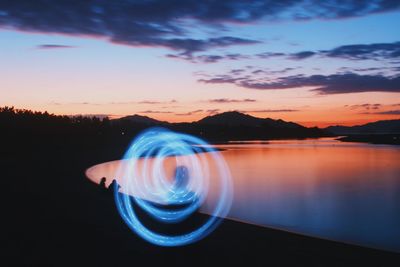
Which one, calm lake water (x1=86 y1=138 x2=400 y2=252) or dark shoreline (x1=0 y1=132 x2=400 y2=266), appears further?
calm lake water (x1=86 y1=138 x2=400 y2=252)

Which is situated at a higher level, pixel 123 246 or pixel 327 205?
pixel 123 246

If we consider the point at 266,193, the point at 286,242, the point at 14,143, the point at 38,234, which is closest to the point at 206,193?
the point at 266,193

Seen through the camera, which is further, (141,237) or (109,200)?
(109,200)

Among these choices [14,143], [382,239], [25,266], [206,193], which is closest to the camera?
[25,266]

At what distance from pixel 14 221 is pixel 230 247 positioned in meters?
6.52

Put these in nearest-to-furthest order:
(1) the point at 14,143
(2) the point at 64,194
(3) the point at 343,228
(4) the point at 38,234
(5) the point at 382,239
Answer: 1. (4) the point at 38,234
2. (5) the point at 382,239
3. (3) the point at 343,228
4. (2) the point at 64,194
5. (1) the point at 14,143

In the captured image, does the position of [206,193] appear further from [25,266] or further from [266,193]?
[25,266]

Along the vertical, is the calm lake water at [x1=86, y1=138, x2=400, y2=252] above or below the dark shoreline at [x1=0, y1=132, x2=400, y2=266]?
below

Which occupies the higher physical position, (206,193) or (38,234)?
(38,234)

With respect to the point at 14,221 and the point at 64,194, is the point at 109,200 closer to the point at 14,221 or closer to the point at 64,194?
the point at 64,194

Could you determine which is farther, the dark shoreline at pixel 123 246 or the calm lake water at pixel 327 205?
the calm lake water at pixel 327 205

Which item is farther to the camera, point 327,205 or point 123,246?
point 327,205

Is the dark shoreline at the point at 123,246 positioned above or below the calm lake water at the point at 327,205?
above

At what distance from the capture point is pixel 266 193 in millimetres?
31469
